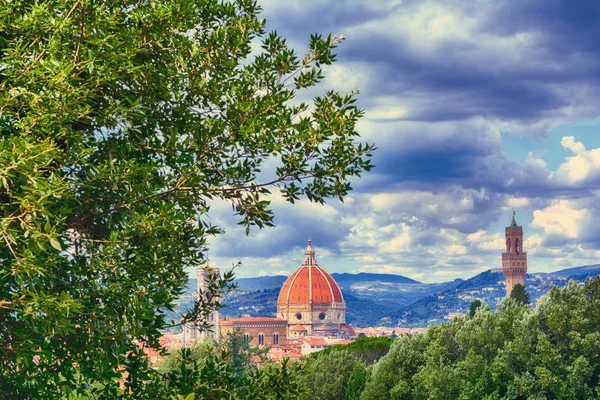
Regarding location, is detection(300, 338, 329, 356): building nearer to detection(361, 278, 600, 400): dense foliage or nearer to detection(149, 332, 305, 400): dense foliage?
detection(361, 278, 600, 400): dense foliage

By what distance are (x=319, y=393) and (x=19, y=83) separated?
4380cm

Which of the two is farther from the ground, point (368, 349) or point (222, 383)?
point (368, 349)

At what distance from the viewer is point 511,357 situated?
4134 centimetres

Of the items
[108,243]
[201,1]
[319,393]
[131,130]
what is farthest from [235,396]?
[319,393]

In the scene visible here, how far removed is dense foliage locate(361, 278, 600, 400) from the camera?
4006cm

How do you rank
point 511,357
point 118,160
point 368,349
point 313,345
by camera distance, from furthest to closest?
point 313,345
point 368,349
point 511,357
point 118,160

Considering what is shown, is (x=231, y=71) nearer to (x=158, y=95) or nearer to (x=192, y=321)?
(x=158, y=95)

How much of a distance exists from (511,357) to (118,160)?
34418 mm

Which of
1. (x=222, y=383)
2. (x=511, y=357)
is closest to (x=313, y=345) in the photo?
(x=511, y=357)

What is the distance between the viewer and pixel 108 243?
9.07 meters

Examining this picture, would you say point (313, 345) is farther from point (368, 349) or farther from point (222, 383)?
point (222, 383)

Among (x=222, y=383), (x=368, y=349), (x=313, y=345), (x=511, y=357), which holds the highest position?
(x=313, y=345)

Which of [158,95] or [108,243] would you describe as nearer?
[108,243]

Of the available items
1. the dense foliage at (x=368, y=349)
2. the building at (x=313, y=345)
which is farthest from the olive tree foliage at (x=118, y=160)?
the building at (x=313, y=345)
